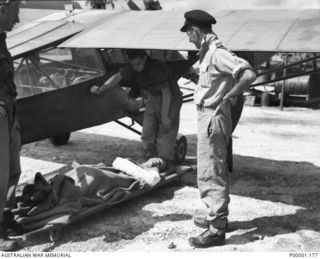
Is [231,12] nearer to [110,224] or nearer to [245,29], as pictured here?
[245,29]

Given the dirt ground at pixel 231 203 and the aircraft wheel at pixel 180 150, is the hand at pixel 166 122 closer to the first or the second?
the dirt ground at pixel 231 203

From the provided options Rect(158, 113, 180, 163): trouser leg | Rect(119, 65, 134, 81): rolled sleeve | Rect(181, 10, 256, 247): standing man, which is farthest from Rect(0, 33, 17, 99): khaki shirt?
Rect(158, 113, 180, 163): trouser leg

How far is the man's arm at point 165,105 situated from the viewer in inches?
283

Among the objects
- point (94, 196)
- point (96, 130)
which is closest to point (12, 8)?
point (94, 196)

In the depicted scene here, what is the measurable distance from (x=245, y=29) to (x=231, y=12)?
1.37 metres

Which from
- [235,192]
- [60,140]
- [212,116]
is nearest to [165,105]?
[235,192]

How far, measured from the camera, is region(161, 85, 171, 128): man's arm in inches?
283

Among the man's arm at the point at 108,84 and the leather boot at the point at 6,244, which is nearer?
the leather boot at the point at 6,244

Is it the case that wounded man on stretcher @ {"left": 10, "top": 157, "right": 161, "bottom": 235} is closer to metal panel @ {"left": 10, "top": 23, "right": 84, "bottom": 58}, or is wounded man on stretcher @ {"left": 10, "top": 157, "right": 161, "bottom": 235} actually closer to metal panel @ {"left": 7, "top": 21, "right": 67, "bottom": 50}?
metal panel @ {"left": 10, "top": 23, "right": 84, "bottom": 58}

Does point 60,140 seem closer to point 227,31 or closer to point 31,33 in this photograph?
point 31,33

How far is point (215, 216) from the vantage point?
495cm

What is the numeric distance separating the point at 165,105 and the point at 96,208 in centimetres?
235

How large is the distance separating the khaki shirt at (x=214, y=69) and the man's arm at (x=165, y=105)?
2227 mm

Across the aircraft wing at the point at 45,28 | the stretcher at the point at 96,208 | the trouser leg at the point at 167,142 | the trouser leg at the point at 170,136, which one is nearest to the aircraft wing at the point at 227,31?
the aircraft wing at the point at 45,28
